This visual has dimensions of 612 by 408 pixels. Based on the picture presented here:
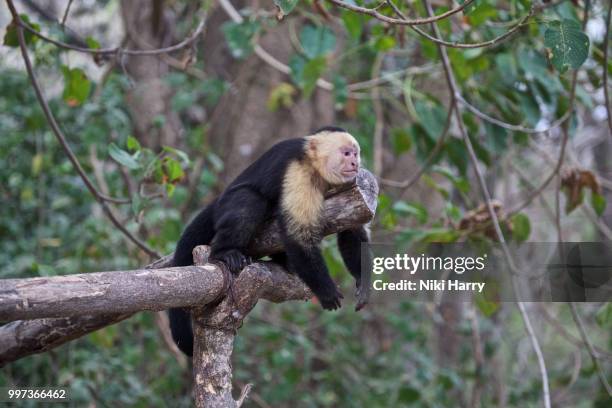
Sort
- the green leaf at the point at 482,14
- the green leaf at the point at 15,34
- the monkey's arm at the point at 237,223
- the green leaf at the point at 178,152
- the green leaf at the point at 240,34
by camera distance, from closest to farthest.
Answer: the monkey's arm at the point at 237,223 → the green leaf at the point at 178,152 → the green leaf at the point at 15,34 → the green leaf at the point at 482,14 → the green leaf at the point at 240,34

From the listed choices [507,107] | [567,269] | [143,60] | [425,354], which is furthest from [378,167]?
[567,269]

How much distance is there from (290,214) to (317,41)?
5.09 feet

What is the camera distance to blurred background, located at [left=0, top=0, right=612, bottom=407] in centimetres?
347

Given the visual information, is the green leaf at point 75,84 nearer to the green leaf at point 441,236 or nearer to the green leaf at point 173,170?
the green leaf at point 173,170

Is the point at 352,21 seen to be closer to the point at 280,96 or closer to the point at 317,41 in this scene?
the point at 317,41

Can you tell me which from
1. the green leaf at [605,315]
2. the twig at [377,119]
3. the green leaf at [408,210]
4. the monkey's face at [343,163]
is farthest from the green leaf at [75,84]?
the green leaf at [605,315]

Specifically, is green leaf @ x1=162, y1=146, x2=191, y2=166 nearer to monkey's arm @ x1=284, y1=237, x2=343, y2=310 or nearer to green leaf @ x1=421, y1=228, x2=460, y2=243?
monkey's arm @ x1=284, y1=237, x2=343, y2=310

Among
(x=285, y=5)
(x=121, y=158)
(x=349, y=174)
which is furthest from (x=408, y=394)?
(x=285, y=5)

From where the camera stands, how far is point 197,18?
469cm

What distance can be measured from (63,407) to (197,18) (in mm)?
2665

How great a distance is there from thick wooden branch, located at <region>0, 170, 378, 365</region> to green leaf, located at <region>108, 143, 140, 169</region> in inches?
→ 17.6

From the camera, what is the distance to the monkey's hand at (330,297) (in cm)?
247

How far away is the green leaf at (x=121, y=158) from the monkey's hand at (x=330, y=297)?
92cm

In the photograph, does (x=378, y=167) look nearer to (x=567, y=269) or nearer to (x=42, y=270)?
(x=567, y=269)
